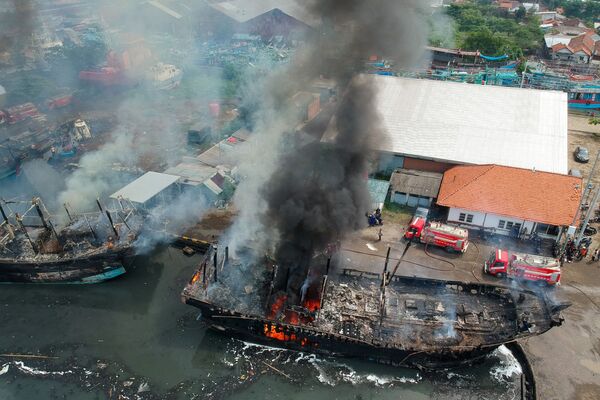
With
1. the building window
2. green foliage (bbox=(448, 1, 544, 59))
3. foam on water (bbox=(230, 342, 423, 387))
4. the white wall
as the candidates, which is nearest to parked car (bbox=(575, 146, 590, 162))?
the white wall

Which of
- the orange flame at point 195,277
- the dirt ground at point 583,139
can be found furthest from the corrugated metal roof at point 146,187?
the dirt ground at point 583,139

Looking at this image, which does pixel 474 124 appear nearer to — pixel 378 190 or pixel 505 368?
pixel 378 190

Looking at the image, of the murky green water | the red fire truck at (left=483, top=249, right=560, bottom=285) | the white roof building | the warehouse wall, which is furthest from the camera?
the warehouse wall

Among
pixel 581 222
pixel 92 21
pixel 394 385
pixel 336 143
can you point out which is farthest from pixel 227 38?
pixel 394 385

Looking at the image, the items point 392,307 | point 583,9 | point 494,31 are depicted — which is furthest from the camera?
point 583,9

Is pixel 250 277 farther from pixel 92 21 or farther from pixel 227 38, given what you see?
pixel 92 21

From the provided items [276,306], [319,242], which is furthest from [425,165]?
[276,306]

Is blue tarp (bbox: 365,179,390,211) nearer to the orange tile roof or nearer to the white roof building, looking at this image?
the white roof building
